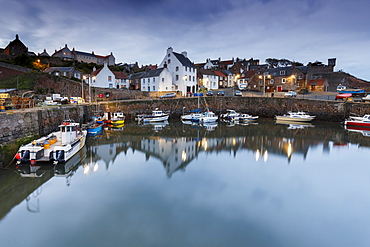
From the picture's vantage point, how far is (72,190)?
912 cm

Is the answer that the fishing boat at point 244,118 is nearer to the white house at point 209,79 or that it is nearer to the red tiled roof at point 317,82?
the red tiled roof at point 317,82

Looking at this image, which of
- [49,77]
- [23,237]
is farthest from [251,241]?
[49,77]

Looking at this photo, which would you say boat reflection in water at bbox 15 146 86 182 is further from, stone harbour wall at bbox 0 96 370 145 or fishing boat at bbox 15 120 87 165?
stone harbour wall at bbox 0 96 370 145

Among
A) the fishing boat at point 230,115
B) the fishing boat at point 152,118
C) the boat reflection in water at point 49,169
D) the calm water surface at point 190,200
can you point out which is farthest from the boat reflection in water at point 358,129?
the boat reflection in water at point 49,169

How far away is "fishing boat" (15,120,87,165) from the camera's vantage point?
11.1 m

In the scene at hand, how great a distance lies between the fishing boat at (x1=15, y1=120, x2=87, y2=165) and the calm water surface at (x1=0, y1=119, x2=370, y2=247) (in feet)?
1.60

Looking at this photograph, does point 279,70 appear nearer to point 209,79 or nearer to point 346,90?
point 346,90

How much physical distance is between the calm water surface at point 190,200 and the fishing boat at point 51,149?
0.49m

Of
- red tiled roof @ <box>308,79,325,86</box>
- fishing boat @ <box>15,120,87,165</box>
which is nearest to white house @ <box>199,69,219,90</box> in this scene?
red tiled roof @ <box>308,79,325,86</box>

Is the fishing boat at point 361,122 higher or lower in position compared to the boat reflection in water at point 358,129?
higher

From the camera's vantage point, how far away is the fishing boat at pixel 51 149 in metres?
11.1

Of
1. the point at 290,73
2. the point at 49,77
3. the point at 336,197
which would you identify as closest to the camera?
the point at 336,197

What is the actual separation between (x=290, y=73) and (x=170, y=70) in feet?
78.4

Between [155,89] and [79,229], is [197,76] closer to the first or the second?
[155,89]
